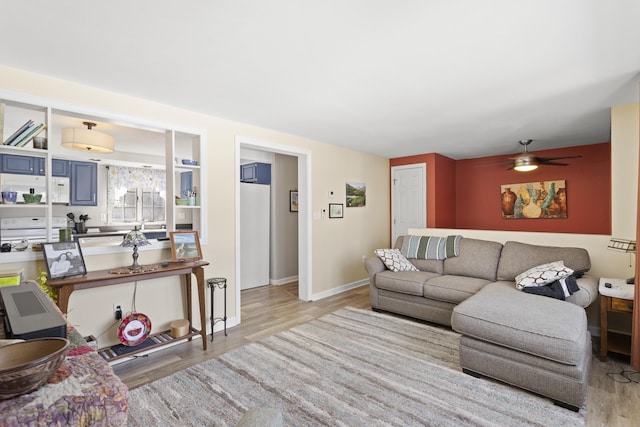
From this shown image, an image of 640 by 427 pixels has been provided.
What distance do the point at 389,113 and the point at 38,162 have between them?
5.26 metres

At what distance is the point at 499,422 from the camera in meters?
1.92

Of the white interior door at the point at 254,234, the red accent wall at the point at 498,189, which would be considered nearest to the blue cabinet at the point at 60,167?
the white interior door at the point at 254,234

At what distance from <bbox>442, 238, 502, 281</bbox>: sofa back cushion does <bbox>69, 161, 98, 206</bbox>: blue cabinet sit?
19.5ft

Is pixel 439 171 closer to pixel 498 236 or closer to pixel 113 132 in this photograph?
pixel 498 236

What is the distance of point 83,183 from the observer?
17.7 ft

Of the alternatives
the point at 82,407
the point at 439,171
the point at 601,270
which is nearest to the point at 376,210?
the point at 439,171

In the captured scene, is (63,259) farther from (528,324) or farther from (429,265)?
(429,265)

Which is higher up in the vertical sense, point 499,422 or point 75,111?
point 75,111

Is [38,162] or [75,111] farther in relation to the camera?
[38,162]

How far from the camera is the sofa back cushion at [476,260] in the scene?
3719mm

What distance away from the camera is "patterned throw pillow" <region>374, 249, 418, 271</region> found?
13.3ft

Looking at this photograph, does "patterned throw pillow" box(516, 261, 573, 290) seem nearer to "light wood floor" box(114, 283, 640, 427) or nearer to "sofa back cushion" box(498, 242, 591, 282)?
"sofa back cushion" box(498, 242, 591, 282)

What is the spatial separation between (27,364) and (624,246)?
403 centimetres

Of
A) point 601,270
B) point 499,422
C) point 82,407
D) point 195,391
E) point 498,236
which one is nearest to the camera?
point 82,407
